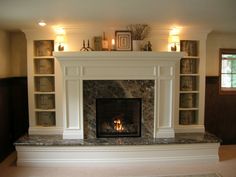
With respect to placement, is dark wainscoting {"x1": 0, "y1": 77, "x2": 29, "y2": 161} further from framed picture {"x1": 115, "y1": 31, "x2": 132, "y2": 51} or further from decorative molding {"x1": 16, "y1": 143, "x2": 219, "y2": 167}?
framed picture {"x1": 115, "y1": 31, "x2": 132, "y2": 51}

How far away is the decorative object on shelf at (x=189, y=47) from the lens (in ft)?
15.0

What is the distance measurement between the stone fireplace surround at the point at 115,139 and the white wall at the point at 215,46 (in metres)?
1.15

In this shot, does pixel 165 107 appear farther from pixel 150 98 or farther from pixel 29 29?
pixel 29 29

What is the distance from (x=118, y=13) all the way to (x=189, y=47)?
1.96m

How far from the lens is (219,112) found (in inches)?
194

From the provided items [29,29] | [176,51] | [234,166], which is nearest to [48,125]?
[29,29]

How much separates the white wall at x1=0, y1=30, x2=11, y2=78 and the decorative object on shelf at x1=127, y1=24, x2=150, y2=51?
2.30 metres

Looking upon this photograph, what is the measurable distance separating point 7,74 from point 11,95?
410 mm

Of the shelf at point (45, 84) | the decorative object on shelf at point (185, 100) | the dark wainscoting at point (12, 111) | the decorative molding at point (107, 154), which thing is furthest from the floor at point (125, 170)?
the shelf at point (45, 84)

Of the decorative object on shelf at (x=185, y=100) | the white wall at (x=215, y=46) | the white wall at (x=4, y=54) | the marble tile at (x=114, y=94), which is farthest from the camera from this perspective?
the white wall at (x=215, y=46)

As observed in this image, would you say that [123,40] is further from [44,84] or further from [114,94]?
[44,84]

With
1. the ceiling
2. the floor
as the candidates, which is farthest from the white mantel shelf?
the floor

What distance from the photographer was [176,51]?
4.18 meters

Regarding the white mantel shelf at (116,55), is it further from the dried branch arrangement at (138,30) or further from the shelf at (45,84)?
the shelf at (45,84)
